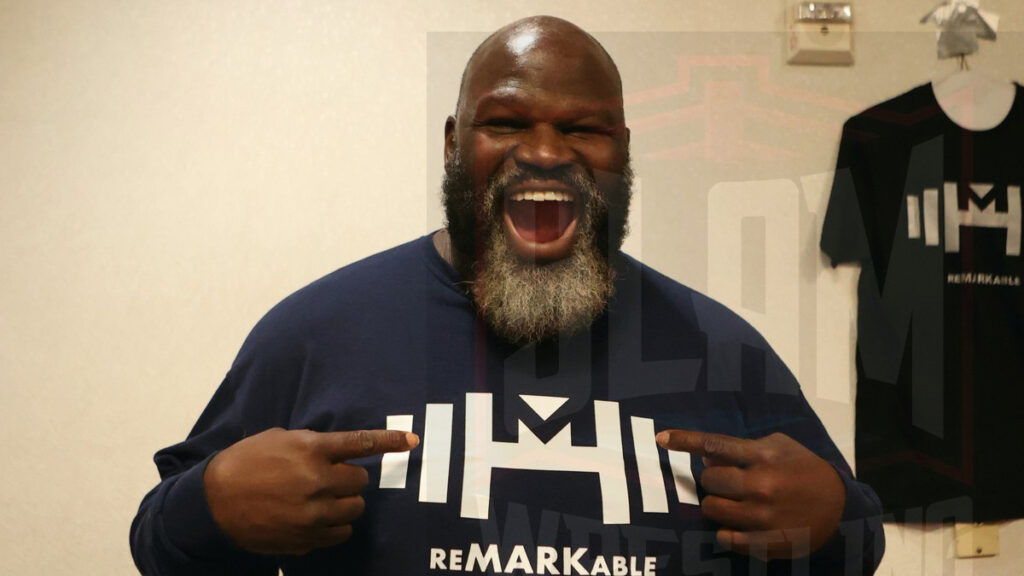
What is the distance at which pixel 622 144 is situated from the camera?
109 centimetres

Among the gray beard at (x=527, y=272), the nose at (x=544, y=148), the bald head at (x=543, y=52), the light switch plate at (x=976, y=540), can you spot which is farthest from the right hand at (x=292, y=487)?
the light switch plate at (x=976, y=540)

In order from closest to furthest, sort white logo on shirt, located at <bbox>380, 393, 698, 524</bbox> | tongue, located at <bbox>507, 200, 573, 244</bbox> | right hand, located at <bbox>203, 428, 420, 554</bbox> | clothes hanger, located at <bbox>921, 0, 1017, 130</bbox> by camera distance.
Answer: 1. right hand, located at <bbox>203, 428, 420, 554</bbox>
2. white logo on shirt, located at <bbox>380, 393, 698, 524</bbox>
3. tongue, located at <bbox>507, 200, 573, 244</bbox>
4. clothes hanger, located at <bbox>921, 0, 1017, 130</bbox>

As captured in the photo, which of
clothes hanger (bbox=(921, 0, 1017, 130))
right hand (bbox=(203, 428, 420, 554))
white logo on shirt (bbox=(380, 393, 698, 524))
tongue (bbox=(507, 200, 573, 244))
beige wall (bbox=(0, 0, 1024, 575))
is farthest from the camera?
clothes hanger (bbox=(921, 0, 1017, 130))

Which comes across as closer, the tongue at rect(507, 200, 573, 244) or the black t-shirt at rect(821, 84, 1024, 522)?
the tongue at rect(507, 200, 573, 244)

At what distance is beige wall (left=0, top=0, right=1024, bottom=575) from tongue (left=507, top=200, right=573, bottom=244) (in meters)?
0.44

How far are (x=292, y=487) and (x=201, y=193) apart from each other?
76 cm

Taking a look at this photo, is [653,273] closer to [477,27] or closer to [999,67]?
[477,27]

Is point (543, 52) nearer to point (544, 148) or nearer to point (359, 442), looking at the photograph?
point (544, 148)

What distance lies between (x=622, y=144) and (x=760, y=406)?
35 cm

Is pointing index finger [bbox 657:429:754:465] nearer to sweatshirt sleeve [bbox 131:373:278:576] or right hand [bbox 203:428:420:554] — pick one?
right hand [bbox 203:428:420:554]

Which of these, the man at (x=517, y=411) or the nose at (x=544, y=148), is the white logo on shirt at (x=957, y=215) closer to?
the man at (x=517, y=411)

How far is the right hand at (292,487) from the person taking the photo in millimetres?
841

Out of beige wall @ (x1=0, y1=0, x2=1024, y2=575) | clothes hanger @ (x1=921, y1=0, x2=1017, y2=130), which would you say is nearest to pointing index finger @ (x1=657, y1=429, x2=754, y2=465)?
beige wall @ (x1=0, y1=0, x2=1024, y2=575)

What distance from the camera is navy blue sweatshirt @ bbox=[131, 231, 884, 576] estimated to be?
931 millimetres
